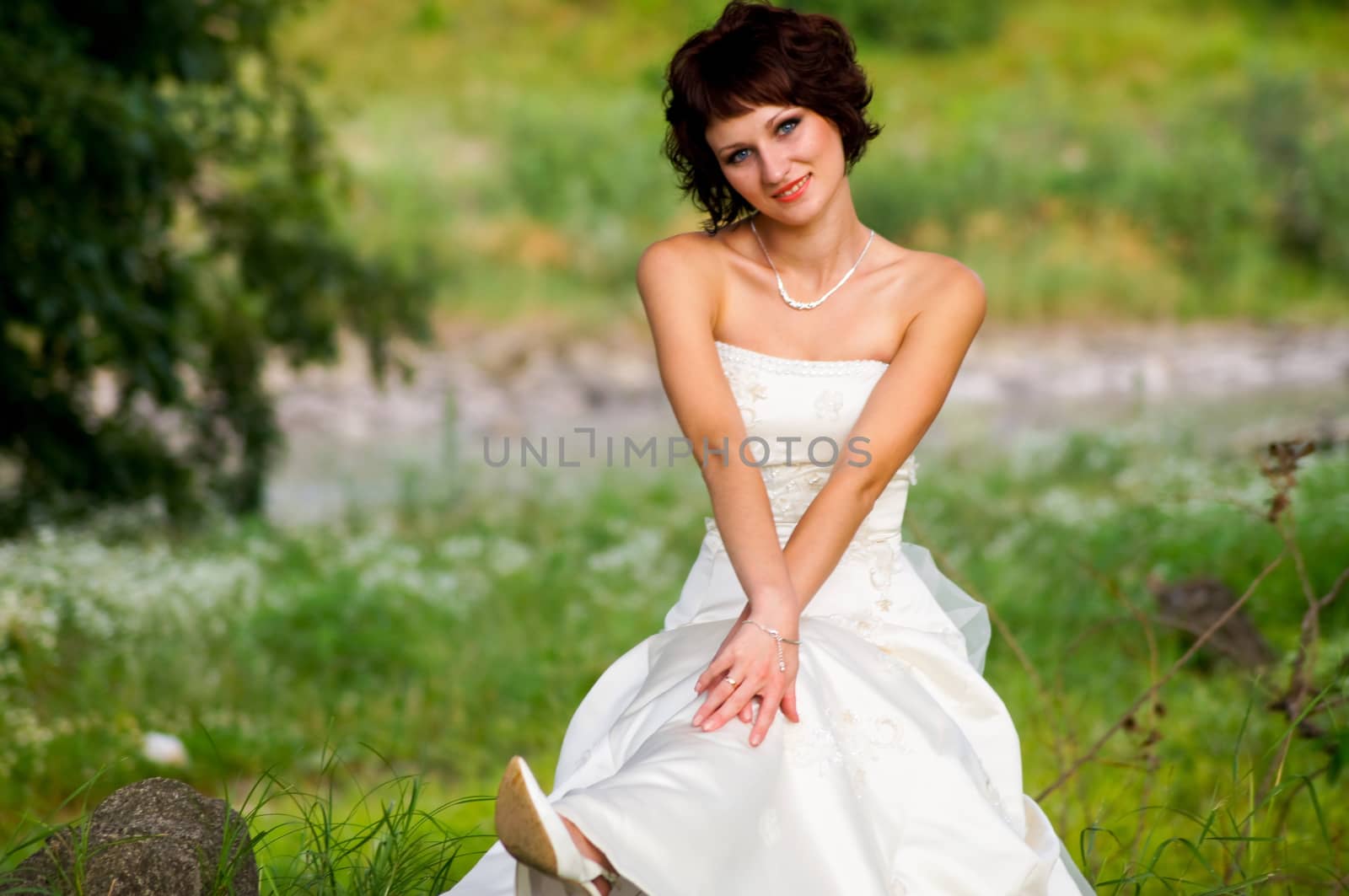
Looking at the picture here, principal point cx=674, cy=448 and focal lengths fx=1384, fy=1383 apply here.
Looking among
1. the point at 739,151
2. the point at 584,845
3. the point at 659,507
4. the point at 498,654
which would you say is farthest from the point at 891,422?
the point at 659,507

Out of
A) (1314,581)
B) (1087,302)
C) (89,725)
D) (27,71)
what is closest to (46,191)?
(27,71)

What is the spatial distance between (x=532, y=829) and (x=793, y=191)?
120 centimetres

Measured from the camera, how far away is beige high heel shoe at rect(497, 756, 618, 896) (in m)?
1.53

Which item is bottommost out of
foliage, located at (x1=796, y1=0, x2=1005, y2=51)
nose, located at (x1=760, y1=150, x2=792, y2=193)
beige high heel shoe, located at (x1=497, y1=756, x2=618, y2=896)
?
beige high heel shoe, located at (x1=497, y1=756, x2=618, y2=896)

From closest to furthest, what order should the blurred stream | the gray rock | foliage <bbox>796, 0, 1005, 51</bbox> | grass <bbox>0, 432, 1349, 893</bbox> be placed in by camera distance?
the gray rock, grass <bbox>0, 432, 1349, 893</bbox>, the blurred stream, foliage <bbox>796, 0, 1005, 51</bbox>

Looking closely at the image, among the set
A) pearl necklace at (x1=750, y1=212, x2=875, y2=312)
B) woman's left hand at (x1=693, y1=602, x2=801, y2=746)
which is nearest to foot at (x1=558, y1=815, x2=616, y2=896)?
woman's left hand at (x1=693, y1=602, x2=801, y2=746)

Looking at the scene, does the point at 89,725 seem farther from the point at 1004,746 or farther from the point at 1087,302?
the point at 1087,302

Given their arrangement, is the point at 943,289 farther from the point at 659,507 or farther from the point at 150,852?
the point at 659,507

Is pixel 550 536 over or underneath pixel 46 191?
underneath

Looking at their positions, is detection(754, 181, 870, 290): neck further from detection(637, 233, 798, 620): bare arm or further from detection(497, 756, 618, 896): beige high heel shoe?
detection(497, 756, 618, 896): beige high heel shoe

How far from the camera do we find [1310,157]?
48.5 feet

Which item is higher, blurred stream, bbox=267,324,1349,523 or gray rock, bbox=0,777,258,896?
gray rock, bbox=0,777,258,896

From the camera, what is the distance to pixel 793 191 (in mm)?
2309

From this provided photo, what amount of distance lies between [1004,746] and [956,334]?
678 millimetres
